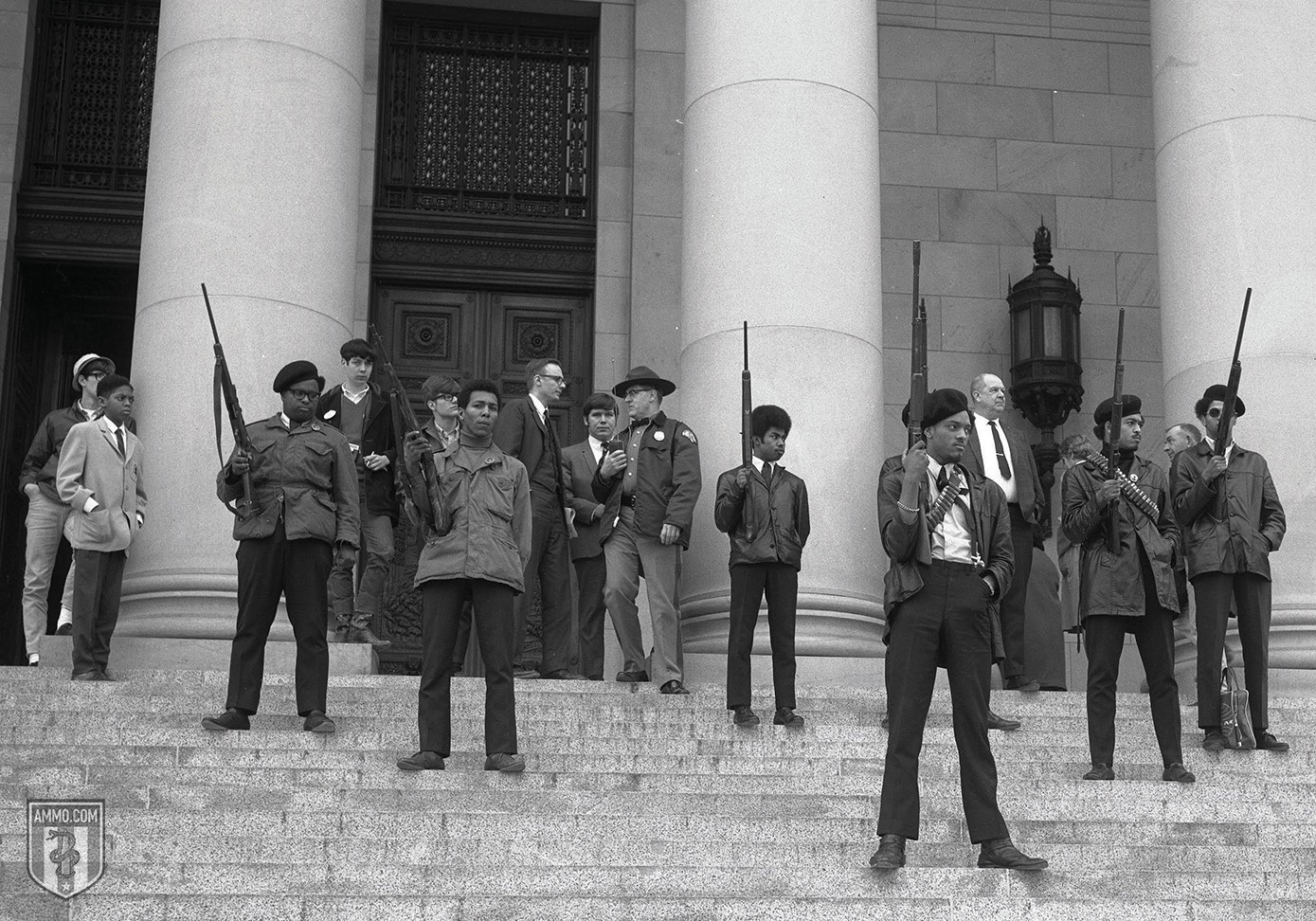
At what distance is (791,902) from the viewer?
318 inches

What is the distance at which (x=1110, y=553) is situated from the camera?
37.1ft

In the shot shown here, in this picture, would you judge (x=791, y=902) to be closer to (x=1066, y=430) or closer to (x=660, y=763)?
(x=660, y=763)

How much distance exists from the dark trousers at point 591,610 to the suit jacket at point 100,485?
10.1ft

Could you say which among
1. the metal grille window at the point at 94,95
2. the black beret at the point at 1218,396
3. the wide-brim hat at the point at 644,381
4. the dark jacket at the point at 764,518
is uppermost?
the metal grille window at the point at 94,95

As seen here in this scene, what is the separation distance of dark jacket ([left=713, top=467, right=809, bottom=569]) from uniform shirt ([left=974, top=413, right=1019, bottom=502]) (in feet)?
4.65

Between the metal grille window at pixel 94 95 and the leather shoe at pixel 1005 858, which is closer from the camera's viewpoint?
Result: the leather shoe at pixel 1005 858

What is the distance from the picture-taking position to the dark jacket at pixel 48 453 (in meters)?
13.8

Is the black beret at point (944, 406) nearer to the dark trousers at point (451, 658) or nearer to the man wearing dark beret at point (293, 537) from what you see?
the dark trousers at point (451, 658)

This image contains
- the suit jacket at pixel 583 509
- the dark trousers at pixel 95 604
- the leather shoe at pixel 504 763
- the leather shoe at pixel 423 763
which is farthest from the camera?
the suit jacket at pixel 583 509

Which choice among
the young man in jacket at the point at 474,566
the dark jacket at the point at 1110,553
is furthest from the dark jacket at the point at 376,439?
the dark jacket at the point at 1110,553

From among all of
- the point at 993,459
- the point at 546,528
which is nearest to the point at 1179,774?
the point at 993,459

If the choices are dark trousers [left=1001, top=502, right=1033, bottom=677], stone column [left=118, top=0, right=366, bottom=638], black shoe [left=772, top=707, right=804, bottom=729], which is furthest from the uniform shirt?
stone column [left=118, top=0, right=366, bottom=638]

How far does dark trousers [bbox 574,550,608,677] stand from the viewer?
13336 mm
